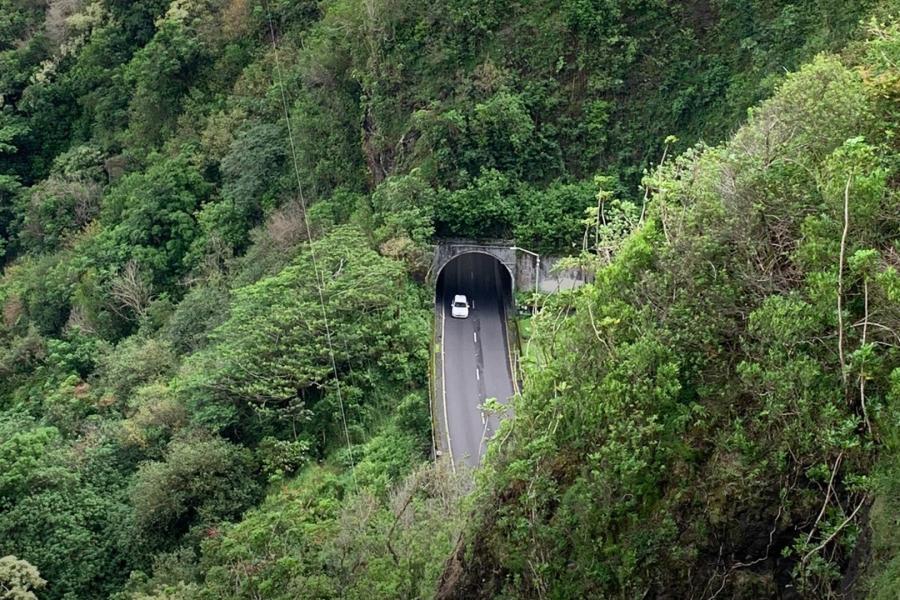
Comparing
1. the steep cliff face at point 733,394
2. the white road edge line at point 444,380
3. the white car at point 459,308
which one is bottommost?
the white road edge line at point 444,380

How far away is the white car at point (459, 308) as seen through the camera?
32.1 metres

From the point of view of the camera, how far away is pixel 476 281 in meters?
34.3

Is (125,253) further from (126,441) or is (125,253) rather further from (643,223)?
(643,223)

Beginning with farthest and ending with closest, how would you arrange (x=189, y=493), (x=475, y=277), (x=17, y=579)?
(x=475, y=277)
(x=189, y=493)
(x=17, y=579)

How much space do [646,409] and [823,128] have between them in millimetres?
5348

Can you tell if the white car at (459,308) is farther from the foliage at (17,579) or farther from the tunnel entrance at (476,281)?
the foliage at (17,579)

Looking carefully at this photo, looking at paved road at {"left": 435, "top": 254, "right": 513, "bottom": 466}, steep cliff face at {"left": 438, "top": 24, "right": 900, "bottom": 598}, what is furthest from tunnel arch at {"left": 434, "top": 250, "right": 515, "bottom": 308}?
steep cliff face at {"left": 438, "top": 24, "right": 900, "bottom": 598}

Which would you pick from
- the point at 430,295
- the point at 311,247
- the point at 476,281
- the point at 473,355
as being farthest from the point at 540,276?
the point at 311,247

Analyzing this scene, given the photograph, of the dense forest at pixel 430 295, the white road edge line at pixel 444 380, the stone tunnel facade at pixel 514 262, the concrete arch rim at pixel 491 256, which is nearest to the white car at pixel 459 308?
the white road edge line at pixel 444 380

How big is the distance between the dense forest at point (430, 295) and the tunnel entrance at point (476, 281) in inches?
70.0

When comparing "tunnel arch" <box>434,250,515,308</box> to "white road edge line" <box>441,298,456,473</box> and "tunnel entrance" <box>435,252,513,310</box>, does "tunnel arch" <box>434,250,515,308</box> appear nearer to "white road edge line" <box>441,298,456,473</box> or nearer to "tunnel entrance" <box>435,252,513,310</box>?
"tunnel entrance" <box>435,252,513,310</box>

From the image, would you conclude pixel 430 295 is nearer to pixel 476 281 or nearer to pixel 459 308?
pixel 459 308

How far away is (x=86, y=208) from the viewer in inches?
1793

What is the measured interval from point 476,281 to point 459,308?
234cm
